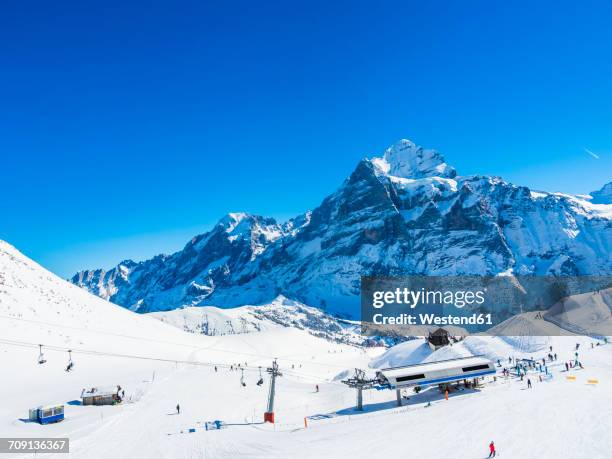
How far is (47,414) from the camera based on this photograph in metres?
43.4

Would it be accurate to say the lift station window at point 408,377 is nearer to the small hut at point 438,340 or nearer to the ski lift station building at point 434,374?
the ski lift station building at point 434,374

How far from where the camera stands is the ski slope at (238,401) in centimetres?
3303

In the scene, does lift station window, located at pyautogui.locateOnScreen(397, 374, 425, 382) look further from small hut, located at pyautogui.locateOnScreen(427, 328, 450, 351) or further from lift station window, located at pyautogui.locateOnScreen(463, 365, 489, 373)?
small hut, located at pyautogui.locateOnScreen(427, 328, 450, 351)

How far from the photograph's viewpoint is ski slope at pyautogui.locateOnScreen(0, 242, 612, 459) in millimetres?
33031

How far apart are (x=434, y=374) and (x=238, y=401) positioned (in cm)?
2463

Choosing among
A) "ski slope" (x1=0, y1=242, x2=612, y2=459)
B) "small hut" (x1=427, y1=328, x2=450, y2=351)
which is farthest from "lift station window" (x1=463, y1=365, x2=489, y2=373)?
"small hut" (x1=427, y1=328, x2=450, y2=351)

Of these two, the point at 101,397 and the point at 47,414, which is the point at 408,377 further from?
the point at 47,414

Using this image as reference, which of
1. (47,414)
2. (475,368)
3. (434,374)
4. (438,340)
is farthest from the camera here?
(438,340)

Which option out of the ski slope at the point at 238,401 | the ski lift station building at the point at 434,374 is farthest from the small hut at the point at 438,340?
the ski lift station building at the point at 434,374

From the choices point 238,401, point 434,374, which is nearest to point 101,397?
point 238,401

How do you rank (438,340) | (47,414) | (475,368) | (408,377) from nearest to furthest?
1. (47,414)
2. (408,377)
3. (475,368)
4. (438,340)

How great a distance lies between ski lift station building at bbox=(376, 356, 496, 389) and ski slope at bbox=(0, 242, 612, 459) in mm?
1860

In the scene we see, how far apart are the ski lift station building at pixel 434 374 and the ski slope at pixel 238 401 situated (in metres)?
1.86

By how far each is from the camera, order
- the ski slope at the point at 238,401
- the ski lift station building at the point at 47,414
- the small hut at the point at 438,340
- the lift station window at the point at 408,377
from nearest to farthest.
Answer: the ski slope at the point at 238,401 < the ski lift station building at the point at 47,414 < the lift station window at the point at 408,377 < the small hut at the point at 438,340
